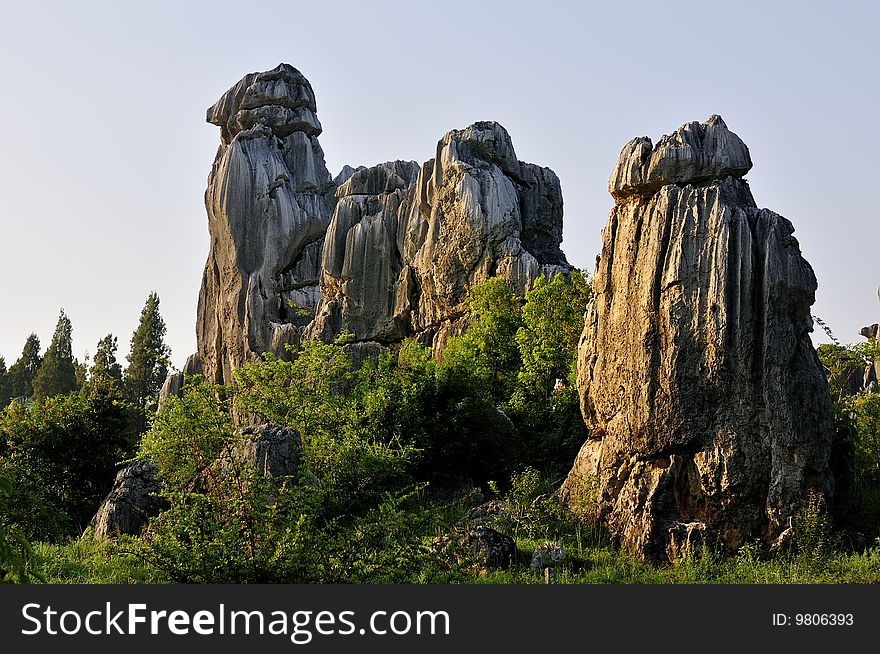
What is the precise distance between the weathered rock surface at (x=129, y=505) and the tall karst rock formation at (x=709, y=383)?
7.48 metres

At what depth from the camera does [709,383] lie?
1658 centimetres

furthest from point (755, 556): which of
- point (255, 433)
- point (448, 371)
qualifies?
point (448, 371)

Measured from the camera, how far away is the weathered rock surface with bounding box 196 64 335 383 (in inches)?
1844

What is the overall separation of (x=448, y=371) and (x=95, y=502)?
316 inches

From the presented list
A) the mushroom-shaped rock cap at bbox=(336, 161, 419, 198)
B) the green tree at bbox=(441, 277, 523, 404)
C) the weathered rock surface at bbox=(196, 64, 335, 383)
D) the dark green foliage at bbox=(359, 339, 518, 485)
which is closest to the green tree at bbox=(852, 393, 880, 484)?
the dark green foliage at bbox=(359, 339, 518, 485)

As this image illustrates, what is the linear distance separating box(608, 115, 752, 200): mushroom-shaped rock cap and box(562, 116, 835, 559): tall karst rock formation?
7 centimetres

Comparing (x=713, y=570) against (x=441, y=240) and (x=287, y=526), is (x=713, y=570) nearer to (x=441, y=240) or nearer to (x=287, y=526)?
(x=287, y=526)

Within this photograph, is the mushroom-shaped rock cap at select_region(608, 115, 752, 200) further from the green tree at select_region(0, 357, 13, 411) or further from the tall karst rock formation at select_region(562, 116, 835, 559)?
the green tree at select_region(0, 357, 13, 411)

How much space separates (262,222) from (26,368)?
35837 millimetres

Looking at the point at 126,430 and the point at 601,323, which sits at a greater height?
the point at 601,323

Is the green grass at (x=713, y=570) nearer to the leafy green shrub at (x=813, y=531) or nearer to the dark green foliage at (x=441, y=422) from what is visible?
the leafy green shrub at (x=813, y=531)

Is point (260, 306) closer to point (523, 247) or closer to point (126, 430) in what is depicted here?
point (523, 247)

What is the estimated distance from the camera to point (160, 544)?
12.5m

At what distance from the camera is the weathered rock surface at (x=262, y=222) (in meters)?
46.8
